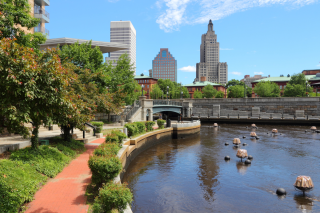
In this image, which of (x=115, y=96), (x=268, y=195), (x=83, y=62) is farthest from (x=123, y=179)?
(x=83, y=62)

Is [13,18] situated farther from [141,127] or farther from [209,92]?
[209,92]

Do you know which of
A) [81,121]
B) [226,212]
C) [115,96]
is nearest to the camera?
[226,212]

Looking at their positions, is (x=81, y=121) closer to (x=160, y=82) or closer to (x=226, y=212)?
(x=226, y=212)

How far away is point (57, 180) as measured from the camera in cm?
1045

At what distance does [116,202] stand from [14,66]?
21.1ft

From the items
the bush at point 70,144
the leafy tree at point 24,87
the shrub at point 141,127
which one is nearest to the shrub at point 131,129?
the shrub at point 141,127

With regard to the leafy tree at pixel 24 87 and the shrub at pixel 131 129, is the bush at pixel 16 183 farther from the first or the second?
the shrub at pixel 131 129

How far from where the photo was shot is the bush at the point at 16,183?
23.4 feet

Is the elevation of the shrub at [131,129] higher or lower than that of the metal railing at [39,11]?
lower

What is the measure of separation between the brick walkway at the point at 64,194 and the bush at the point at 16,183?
0.34 meters

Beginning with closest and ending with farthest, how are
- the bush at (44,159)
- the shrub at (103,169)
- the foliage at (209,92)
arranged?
1. the shrub at (103,169)
2. the bush at (44,159)
3. the foliage at (209,92)

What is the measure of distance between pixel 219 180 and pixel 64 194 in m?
10.8

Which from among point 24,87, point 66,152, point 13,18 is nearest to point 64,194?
point 24,87

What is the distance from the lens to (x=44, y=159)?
1173cm
